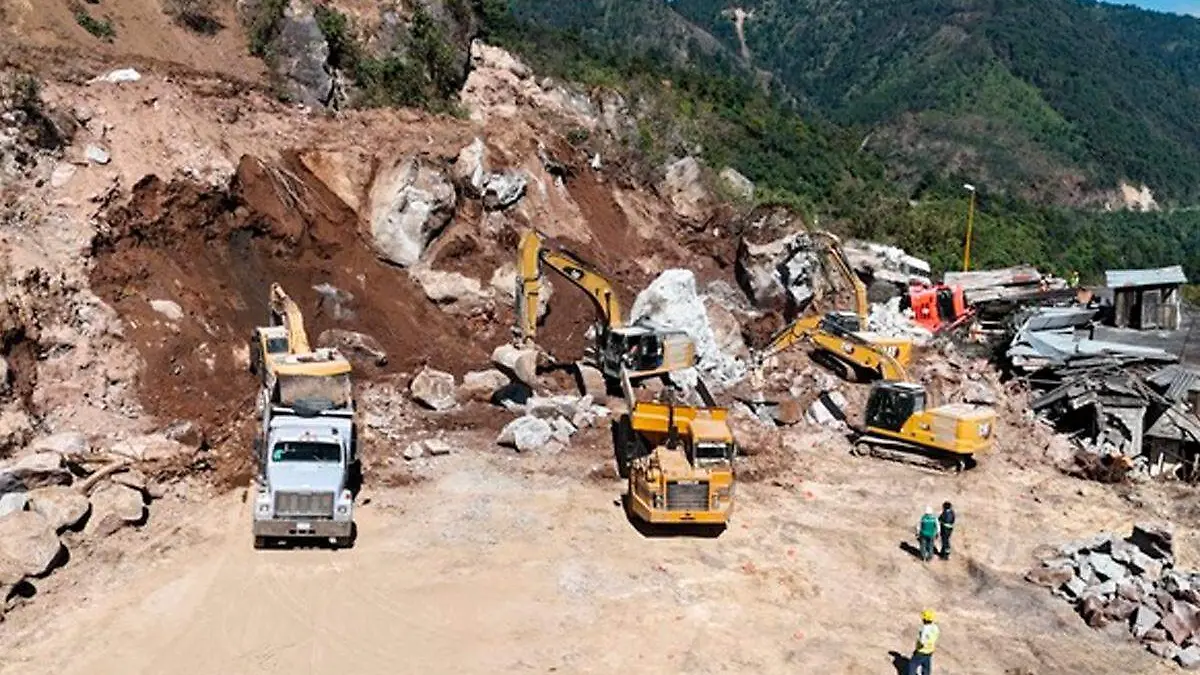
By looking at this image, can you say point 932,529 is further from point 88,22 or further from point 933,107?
point 933,107

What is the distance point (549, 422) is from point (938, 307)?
638 inches

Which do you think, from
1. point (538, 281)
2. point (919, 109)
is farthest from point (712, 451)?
point (919, 109)

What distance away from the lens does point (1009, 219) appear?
8244 centimetres

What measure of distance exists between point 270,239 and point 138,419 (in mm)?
6944

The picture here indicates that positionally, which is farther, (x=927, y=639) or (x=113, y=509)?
(x=113, y=509)

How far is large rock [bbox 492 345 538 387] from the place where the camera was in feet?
78.5

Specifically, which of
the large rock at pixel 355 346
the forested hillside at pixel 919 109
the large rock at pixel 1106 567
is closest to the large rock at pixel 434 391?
the large rock at pixel 355 346

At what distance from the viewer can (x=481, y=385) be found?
25234mm

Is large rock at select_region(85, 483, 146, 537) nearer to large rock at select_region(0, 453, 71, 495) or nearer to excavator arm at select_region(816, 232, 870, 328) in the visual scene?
large rock at select_region(0, 453, 71, 495)

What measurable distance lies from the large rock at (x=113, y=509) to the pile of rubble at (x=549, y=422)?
7.32 metres

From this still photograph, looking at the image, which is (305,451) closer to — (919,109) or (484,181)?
(484,181)

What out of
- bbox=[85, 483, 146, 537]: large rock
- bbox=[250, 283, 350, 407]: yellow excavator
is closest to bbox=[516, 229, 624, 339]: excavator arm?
bbox=[250, 283, 350, 407]: yellow excavator

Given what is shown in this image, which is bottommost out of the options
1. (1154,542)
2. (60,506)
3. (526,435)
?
(1154,542)

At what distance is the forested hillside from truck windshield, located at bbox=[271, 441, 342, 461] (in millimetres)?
24109
